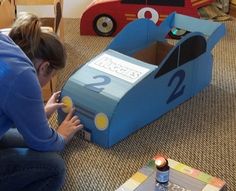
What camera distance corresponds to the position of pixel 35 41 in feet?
3.34

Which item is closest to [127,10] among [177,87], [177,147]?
[177,87]

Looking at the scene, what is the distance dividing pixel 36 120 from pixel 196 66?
0.86 meters

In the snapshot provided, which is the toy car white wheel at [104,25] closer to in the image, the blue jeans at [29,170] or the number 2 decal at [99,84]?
the number 2 decal at [99,84]

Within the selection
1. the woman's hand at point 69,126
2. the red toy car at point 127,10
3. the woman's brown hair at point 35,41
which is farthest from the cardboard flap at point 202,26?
the woman's brown hair at point 35,41

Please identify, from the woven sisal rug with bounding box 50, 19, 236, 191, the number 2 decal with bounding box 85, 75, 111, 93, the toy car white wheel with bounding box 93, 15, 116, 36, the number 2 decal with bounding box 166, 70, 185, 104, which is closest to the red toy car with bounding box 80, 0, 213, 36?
the toy car white wheel with bounding box 93, 15, 116, 36

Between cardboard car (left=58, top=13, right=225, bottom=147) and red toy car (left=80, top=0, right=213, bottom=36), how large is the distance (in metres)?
0.50

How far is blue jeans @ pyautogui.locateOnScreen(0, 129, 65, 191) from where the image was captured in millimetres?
1062

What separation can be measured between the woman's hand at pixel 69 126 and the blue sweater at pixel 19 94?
271mm

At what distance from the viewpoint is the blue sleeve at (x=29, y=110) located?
0.94 meters

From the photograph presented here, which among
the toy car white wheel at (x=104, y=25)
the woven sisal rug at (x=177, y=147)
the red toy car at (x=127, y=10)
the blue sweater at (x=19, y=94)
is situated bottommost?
the woven sisal rug at (x=177, y=147)

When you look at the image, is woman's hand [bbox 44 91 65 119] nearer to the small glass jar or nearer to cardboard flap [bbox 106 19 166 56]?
cardboard flap [bbox 106 19 166 56]

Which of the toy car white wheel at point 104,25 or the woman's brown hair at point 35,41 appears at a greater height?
the woman's brown hair at point 35,41

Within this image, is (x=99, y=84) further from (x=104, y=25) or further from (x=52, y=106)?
(x=104, y=25)

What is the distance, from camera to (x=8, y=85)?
3.04 feet
